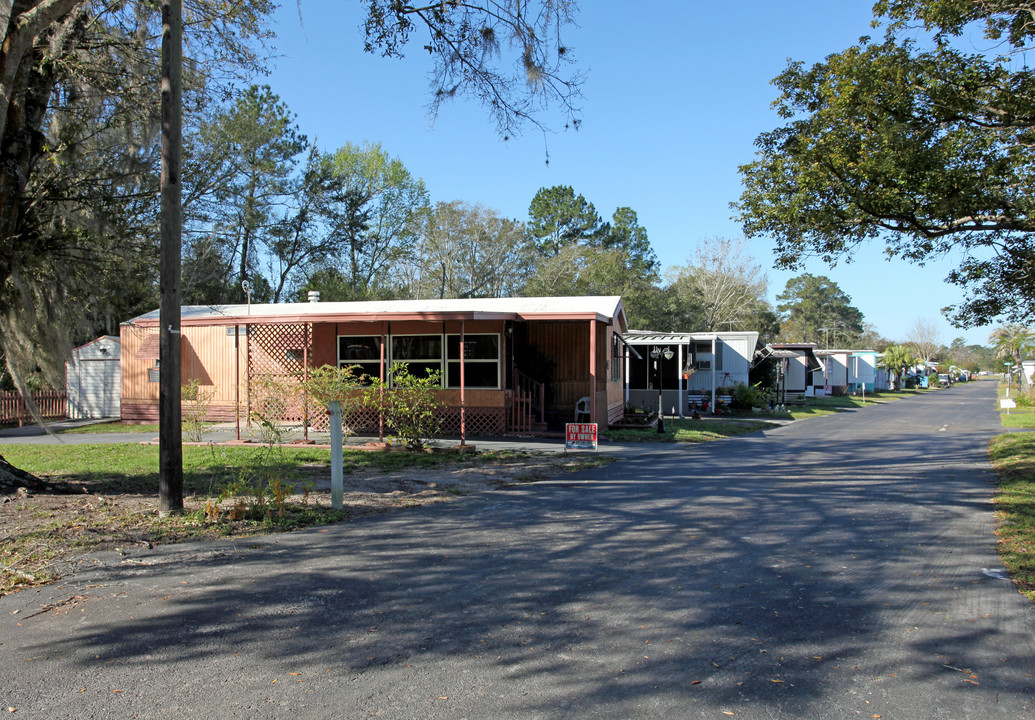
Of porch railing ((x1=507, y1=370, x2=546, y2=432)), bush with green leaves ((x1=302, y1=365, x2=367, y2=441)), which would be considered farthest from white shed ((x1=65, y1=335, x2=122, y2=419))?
porch railing ((x1=507, y1=370, x2=546, y2=432))

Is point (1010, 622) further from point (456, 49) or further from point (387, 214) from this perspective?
point (387, 214)

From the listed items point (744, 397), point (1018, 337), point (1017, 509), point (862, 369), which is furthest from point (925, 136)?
point (862, 369)

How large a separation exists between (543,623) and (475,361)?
40.4ft

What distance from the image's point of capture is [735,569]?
19.0 ft

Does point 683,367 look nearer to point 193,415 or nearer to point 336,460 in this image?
point 193,415

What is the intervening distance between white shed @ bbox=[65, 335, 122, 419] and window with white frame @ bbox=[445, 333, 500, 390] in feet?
39.6

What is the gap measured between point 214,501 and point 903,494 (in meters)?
9.31

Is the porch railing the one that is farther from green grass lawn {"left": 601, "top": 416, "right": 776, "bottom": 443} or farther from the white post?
the white post

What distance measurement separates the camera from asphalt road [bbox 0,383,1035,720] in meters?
3.45

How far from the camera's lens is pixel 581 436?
13.4 meters

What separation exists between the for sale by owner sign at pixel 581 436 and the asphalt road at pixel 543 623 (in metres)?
5.23

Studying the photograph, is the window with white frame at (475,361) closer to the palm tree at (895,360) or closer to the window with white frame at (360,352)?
the window with white frame at (360,352)

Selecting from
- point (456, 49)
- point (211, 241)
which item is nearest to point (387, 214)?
point (211, 241)

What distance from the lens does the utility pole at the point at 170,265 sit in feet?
23.9
